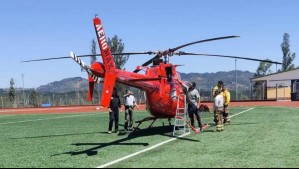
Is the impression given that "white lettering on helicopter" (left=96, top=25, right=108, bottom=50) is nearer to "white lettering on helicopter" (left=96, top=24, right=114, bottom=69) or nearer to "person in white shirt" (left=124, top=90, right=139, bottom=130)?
"white lettering on helicopter" (left=96, top=24, right=114, bottom=69)

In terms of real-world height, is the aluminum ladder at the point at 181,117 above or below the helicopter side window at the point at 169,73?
below

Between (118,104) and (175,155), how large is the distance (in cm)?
663

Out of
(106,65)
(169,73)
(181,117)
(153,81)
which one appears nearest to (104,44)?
(106,65)

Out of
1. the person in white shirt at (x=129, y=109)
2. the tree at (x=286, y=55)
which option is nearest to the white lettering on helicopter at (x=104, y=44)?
the person in white shirt at (x=129, y=109)

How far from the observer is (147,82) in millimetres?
14586

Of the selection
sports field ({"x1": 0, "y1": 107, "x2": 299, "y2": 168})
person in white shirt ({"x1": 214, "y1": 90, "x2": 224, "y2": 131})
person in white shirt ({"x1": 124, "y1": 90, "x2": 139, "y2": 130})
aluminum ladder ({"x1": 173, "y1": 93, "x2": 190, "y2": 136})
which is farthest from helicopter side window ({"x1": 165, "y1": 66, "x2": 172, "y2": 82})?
person in white shirt ({"x1": 124, "y1": 90, "x2": 139, "y2": 130})

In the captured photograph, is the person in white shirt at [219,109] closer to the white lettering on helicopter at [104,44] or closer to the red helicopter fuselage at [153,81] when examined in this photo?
the red helicopter fuselage at [153,81]

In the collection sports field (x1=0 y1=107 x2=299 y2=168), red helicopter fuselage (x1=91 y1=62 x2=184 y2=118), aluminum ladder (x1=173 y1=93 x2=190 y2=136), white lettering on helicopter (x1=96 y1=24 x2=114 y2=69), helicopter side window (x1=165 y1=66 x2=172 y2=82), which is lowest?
sports field (x1=0 y1=107 x2=299 y2=168)

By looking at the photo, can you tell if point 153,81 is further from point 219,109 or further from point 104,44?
point 104,44

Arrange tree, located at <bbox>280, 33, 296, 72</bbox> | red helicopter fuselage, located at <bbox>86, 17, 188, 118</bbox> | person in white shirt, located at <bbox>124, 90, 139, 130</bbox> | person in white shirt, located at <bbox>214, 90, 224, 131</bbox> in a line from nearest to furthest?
red helicopter fuselage, located at <bbox>86, 17, 188, 118</bbox> → person in white shirt, located at <bbox>214, 90, 224, 131</bbox> → person in white shirt, located at <bbox>124, 90, 139, 130</bbox> → tree, located at <bbox>280, 33, 296, 72</bbox>

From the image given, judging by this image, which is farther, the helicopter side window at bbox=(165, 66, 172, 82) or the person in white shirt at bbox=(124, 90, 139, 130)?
the person in white shirt at bbox=(124, 90, 139, 130)

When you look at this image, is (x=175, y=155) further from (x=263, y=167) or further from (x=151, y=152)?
(x=263, y=167)

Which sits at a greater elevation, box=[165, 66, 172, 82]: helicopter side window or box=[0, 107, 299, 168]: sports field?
box=[165, 66, 172, 82]: helicopter side window

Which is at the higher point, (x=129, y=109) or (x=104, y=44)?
(x=104, y=44)
